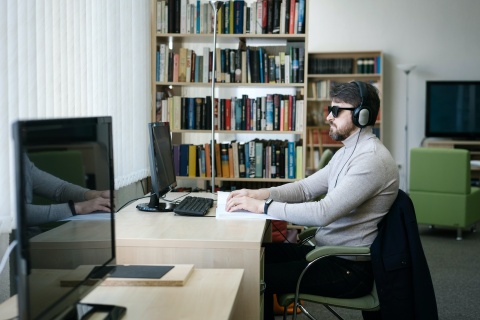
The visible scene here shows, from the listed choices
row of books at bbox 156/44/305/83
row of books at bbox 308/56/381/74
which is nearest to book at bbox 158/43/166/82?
row of books at bbox 156/44/305/83

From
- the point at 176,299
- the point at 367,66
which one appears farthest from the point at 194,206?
the point at 367,66

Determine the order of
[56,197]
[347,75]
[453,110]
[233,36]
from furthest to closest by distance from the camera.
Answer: [453,110] → [347,75] → [233,36] → [56,197]

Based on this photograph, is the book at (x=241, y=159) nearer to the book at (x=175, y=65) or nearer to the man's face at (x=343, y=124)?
the book at (x=175, y=65)

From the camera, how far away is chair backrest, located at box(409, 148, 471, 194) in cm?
585

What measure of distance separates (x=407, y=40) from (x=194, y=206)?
6.64m

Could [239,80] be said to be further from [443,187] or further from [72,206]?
[72,206]

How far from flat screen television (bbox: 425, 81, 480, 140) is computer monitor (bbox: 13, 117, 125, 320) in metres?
7.62

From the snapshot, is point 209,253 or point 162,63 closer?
point 209,253

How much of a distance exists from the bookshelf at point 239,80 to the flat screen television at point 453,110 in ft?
14.8

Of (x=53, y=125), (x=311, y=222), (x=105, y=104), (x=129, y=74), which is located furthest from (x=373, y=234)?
(x=129, y=74)

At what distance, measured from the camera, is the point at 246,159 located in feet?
15.2

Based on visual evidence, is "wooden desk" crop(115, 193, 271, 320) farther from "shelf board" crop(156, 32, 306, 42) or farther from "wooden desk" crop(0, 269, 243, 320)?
"shelf board" crop(156, 32, 306, 42)

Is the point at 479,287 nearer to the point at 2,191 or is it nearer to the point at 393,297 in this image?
the point at 393,297

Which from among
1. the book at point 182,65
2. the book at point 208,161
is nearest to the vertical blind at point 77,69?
the book at point 182,65
